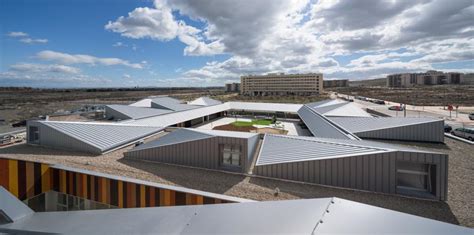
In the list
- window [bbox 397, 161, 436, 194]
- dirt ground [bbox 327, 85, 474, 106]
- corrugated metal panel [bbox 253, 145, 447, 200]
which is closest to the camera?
corrugated metal panel [bbox 253, 145, 447, 200]

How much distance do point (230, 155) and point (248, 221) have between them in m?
10.3

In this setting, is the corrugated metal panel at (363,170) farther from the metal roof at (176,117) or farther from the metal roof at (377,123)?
the metal roof at (176,117)

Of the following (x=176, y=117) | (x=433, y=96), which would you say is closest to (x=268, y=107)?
(x=176, y=117)

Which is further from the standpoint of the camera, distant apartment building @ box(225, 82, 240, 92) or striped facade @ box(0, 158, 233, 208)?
distant apartment building @ box(225, 82, 240, 92)

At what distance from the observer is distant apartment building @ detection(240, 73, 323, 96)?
429 ft

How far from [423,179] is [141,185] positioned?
34.9ft

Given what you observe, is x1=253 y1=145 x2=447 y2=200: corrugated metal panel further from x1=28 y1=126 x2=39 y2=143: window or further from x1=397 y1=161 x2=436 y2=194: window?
x1=28 y1=126 x2=39 y2=143: window

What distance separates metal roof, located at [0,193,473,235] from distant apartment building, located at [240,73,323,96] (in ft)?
430

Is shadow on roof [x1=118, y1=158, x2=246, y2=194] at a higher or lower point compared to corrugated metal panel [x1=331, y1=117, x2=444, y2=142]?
lower

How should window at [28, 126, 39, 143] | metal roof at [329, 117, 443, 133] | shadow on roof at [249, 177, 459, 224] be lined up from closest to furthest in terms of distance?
shadow on roof at [249, 177, 459, 224], window at [28, 126, 39, 143], metal roof at [329, 117, 443, 133]

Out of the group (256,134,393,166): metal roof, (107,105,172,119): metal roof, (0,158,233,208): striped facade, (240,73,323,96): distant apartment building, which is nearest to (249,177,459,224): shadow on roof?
(256,134,393,166): metal roof

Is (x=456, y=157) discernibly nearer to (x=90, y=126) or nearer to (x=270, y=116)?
(x=90, y=126)

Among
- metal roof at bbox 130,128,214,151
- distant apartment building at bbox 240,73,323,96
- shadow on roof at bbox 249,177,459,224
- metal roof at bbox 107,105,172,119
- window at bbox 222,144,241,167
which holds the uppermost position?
distant apartment building at bbox 240,73,323,96

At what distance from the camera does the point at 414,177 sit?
32.2ft
